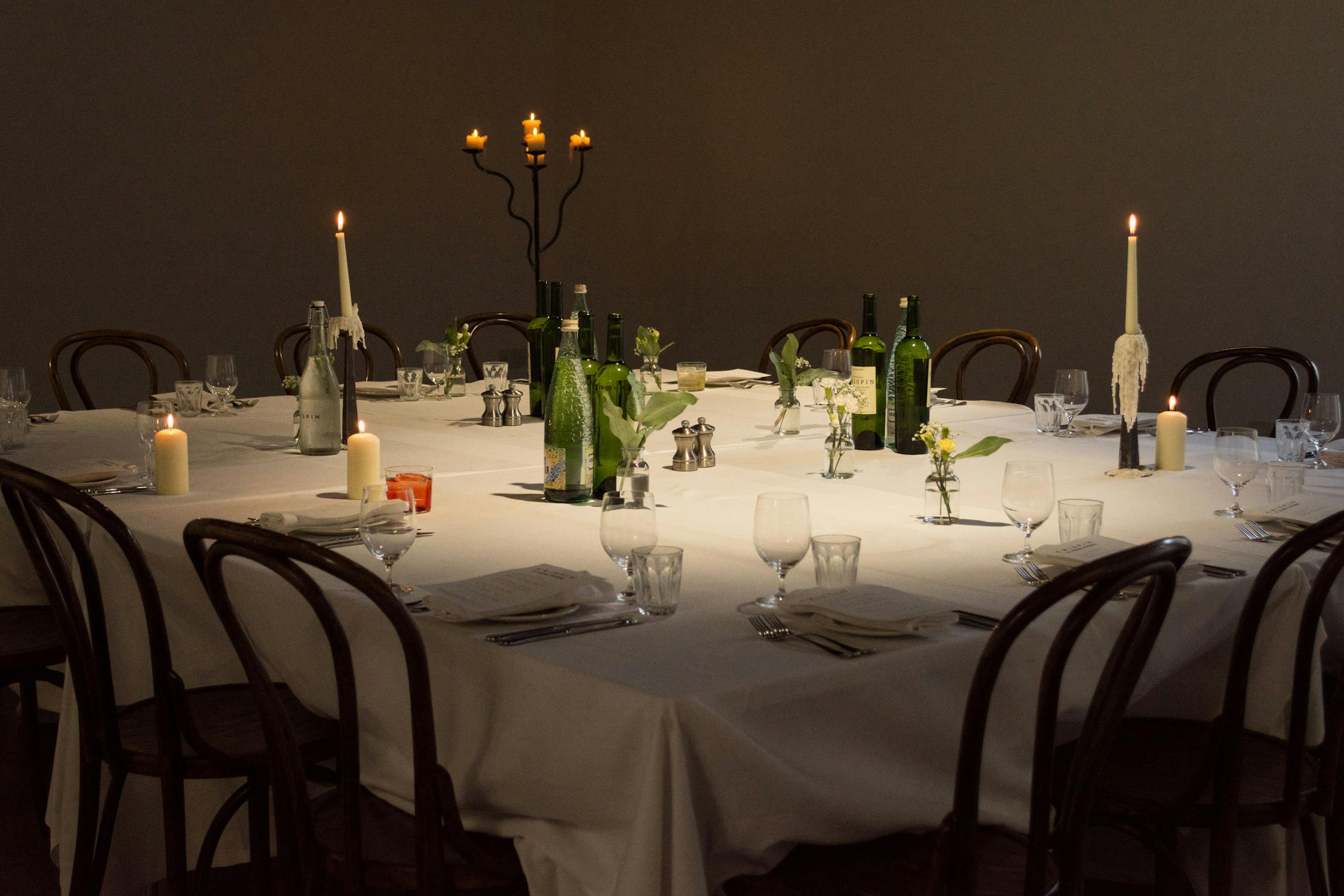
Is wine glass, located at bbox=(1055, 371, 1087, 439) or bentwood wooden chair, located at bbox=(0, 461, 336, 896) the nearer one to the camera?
bentwood wooden chair, located at bbox=(0, 461, 336, 896)

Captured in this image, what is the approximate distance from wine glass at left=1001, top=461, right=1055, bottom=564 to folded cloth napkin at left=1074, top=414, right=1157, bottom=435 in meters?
1.36

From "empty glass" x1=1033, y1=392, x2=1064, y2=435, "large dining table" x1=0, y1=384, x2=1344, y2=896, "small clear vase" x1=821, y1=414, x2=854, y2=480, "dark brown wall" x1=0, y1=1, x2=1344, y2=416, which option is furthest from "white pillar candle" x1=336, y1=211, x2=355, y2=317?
"dark brown wall" x1=0, y1=1, x2=1344, y2=416

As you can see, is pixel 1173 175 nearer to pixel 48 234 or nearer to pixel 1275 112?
pixel 1275 112

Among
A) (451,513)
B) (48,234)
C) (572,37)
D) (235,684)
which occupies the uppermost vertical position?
(572,37)

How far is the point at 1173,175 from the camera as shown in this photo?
5.05m

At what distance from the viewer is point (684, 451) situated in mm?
2643

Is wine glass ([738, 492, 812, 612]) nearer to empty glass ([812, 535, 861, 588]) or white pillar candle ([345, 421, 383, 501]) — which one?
empty glass ([812, 535, 861, 588])

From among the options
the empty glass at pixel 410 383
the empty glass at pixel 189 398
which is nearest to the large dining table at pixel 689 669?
the empty glass at pixel 189 398

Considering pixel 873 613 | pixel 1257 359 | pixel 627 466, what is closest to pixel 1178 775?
pixel 873 613

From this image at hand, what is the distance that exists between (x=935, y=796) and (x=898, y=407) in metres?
1.47

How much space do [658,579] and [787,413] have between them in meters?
1.62

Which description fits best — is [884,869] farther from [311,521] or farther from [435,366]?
[435,366]

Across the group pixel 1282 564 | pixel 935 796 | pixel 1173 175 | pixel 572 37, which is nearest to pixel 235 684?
pixel 935 796

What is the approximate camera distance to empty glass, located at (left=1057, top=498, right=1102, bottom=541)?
76.6 inches
